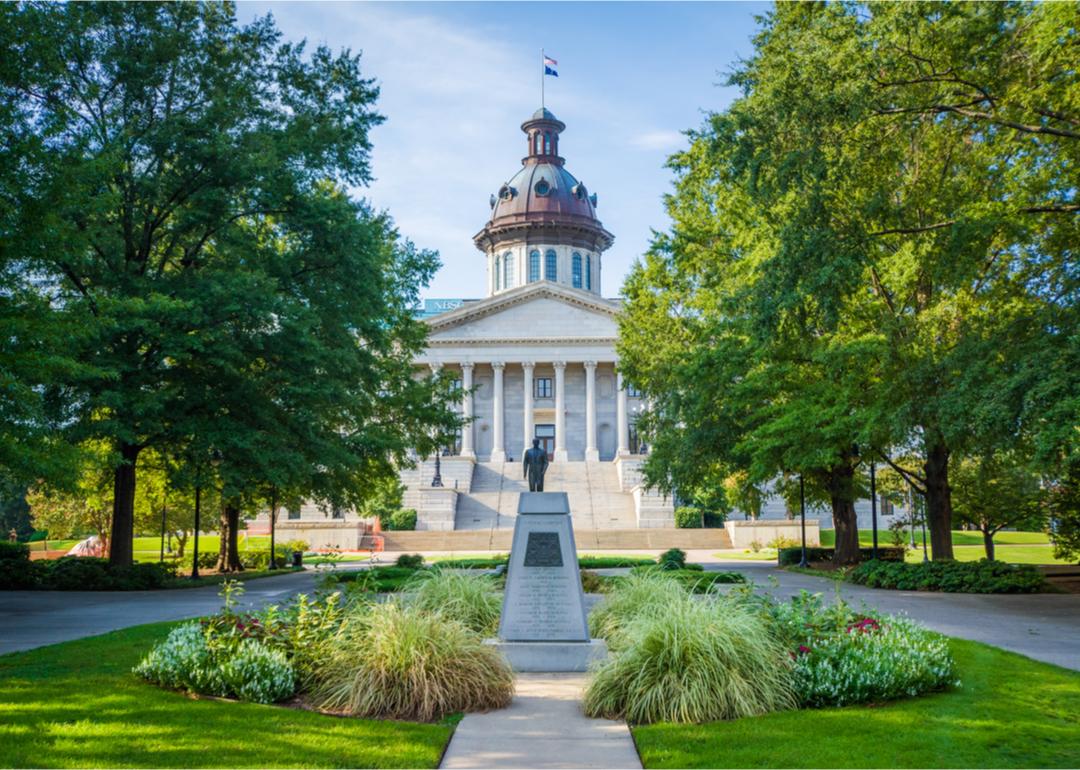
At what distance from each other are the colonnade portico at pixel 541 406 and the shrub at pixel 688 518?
15.4m

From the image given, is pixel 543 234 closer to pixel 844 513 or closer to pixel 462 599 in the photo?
pixel 844 513

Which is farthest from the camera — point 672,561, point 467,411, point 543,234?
point 543,234

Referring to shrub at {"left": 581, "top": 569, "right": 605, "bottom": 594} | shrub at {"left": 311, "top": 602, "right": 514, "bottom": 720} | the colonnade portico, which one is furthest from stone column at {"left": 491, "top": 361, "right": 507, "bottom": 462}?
shrub at {"left": 311, "top": 602, "right": 514, "bottom": 720}

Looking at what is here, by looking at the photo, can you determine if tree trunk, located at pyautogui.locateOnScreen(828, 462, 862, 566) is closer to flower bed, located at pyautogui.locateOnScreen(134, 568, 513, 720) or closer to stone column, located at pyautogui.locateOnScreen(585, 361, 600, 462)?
flower bed, located at pyautogui.locateOnScreen(134, 568, 513, 720)

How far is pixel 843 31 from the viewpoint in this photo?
55.5ft

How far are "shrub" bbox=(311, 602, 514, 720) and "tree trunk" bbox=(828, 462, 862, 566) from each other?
22.0 meters

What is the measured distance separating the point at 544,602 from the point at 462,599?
1697 mm

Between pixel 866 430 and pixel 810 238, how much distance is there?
182 inches

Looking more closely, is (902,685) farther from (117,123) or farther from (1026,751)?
(117,123)

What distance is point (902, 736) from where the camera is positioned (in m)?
7.42

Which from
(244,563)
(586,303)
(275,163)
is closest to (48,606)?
(275,163)

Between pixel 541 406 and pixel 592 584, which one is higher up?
pixel 541 406

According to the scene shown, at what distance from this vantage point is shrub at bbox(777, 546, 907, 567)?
31800mm

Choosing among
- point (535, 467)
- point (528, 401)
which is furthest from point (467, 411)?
point (535, 467)
